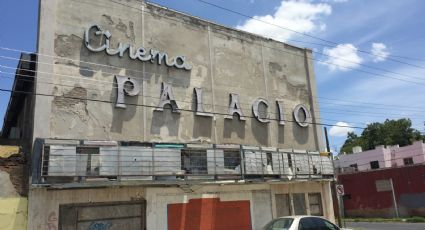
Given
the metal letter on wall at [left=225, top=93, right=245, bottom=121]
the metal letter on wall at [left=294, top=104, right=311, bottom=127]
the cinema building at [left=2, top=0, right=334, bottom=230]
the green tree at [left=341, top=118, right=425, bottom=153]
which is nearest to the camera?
the cinema building at [left=2, top=0, right=334, bottom=230]

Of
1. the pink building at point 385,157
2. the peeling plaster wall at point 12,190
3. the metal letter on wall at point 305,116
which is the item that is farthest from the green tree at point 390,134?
the peeling plaster wall at point 12,190

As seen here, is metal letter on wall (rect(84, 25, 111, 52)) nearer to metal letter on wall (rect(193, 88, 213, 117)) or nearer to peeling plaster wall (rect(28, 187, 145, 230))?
metal letter on wall (rect(193, 88, 213, 117))

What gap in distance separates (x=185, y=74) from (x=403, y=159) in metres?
43.6

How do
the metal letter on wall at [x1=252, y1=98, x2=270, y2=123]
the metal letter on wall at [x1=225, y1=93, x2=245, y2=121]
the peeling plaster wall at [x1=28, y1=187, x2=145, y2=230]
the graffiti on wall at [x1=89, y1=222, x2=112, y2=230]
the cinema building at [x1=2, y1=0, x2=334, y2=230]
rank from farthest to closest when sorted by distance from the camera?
the metal letter on wall at [x1=252, y1=98, x2=270, y2=123] < the metal letter on wall at [x1=225, y1=93, x2=245, y2=121] < the graffiti on wall at [x1=89, y1=222, x2=112, y2=230] < the cinema building at [x1=2, y1=0, x2=334, y2=230] < the peeling plaster wall at [x1=28, y1=187, x2=145, y2=230]

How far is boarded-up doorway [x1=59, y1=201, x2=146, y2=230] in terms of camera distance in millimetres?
13383

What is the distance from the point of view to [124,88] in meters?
15.5

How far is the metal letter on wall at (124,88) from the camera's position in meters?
15.3

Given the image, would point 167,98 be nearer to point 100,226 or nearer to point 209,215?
point 209,215

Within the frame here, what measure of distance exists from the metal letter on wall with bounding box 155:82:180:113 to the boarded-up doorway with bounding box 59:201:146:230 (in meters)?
3.86

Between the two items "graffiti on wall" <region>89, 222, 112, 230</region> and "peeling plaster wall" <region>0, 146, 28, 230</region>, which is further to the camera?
"graffiti on wall" <region>89, 222, 112, 230</region>

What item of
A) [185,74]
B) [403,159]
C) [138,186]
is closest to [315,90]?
[185,74]

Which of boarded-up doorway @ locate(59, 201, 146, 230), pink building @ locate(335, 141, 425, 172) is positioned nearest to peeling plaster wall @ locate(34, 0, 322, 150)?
boarded-up doorway @ locate(59, 201, 146, 230)

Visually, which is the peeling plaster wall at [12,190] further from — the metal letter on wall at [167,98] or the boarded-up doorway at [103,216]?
the metal letter on wall at [167,98]

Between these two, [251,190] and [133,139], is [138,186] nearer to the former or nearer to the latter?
[133,139]
